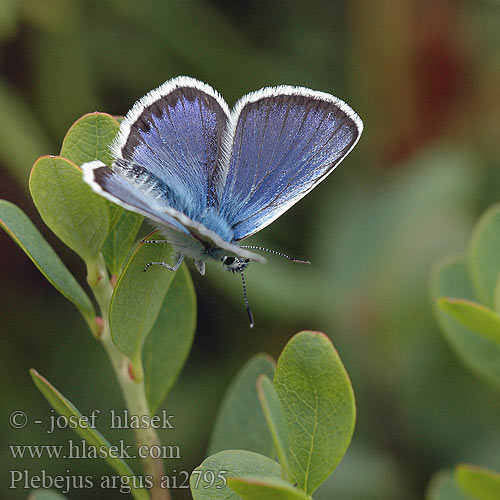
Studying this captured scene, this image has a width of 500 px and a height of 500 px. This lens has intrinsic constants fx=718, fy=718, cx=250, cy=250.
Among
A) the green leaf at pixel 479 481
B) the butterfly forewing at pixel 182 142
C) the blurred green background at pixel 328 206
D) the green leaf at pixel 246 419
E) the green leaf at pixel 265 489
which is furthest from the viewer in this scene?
the blurred green background at pixel 328 206

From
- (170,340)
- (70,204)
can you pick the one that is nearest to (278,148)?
(170,340)

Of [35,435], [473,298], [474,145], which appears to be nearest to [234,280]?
[35,435]

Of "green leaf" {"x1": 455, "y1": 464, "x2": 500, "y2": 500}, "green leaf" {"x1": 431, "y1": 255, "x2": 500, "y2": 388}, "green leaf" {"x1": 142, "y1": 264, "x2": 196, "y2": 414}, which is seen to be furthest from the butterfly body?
"green leaf" {"x1": 455, "y1": 464, "x2": 500, "y2": 500}

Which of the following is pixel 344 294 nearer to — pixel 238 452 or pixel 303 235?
pixel 303 235

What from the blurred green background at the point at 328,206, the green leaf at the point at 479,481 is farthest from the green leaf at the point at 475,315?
the blurred green background at the point at 328,206

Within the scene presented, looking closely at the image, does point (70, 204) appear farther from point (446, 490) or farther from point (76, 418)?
point (446, 490)

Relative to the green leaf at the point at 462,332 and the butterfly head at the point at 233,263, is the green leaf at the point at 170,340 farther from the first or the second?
the green leaf at the point at 462,332
